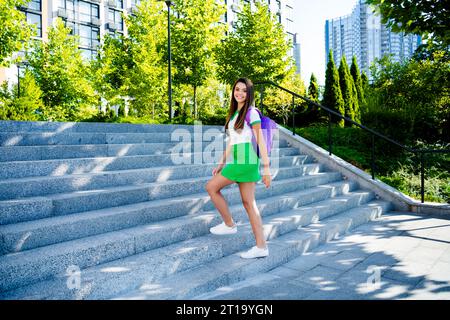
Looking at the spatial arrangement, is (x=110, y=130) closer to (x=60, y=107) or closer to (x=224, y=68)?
(x=224, y=68)

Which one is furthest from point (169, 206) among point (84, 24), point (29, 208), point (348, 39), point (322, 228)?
point (348, 39)

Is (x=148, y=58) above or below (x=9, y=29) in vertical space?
above

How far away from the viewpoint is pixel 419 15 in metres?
6.35

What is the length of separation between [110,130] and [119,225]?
328 cm

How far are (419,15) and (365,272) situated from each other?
543 cm

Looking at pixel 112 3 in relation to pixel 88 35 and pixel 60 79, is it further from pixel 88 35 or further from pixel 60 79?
pixel 60 79

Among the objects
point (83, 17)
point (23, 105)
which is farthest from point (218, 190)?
point (83, 17)

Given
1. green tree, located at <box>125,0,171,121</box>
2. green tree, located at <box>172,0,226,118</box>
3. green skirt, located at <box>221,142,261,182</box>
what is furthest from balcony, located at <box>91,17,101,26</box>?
green skirt, located at <box>221,142,261,182</box>

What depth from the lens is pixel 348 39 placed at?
12525 centimetres

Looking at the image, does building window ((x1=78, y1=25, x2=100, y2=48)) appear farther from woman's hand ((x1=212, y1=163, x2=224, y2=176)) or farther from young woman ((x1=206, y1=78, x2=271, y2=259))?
young woman ((x1=206, y1=78, x2=271, y2=259))

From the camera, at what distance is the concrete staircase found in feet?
9.42

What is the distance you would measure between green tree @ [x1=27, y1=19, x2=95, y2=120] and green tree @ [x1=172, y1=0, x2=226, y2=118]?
8218 mm

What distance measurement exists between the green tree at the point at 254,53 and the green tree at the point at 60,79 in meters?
10.9

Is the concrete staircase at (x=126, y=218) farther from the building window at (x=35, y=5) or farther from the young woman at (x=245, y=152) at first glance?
the building window at (x=35, y=5)
